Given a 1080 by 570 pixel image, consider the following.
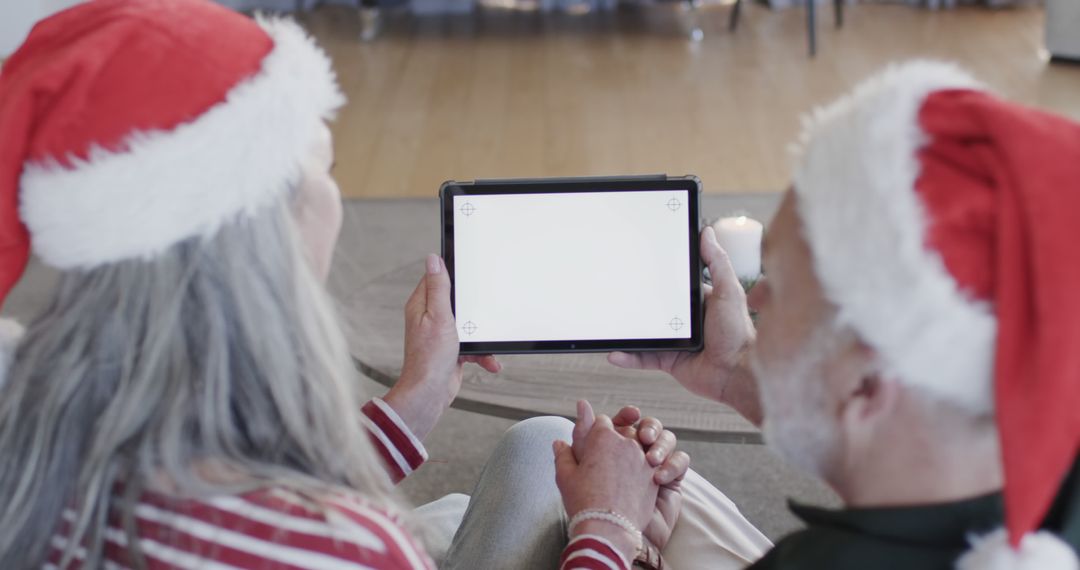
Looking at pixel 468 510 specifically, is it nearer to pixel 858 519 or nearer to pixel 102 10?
pixel 858 519

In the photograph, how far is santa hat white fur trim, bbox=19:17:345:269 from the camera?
2.74 ft

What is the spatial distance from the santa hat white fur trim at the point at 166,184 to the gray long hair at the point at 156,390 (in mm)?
16

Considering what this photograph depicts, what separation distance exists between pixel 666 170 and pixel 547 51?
1.33 m

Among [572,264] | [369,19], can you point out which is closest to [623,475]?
[572,264]

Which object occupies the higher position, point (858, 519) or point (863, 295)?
point (863, 295)

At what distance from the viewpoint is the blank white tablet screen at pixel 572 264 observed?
4.42ft

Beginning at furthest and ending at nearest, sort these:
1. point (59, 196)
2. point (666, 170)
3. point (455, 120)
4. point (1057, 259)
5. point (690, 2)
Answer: point (690, 2) < point (455, 120) < point (666, 170) < point (59, 196) < point (1057, 259)

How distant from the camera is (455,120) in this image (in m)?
3.85

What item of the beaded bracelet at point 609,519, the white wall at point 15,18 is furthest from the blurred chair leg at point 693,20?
the beaded bracelet at point 609,519

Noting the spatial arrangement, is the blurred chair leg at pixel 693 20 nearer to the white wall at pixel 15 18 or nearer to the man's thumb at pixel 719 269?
the white wall at pixel 15 18

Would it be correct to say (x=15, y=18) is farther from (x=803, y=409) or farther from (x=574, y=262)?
(x=803, y=409)

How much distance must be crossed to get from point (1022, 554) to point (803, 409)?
0.19 meters

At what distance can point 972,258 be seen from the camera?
74 centimetres

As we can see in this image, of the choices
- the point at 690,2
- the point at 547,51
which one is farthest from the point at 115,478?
the point at 690,2
